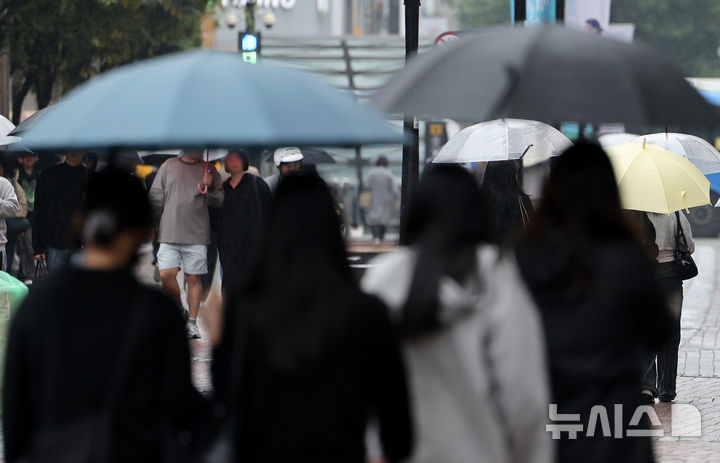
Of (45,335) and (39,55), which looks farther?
(39,55)

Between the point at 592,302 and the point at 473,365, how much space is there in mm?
622

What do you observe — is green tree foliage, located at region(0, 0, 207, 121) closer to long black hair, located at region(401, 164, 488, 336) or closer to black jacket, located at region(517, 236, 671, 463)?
black jacket, located at region(517, 236, 671, 463)

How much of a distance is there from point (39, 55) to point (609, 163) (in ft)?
63.3

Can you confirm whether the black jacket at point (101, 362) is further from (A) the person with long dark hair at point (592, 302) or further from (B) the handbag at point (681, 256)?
(B) the handbag at point (681, 256)

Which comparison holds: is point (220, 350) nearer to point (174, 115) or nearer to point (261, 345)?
point (261, 345)

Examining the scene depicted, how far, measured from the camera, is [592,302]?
3.93 meters

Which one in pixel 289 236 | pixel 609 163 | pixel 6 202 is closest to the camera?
pixel 289 236

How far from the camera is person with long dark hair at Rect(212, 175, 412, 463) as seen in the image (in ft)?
10.6

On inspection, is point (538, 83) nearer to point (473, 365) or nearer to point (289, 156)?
point (473, 365)

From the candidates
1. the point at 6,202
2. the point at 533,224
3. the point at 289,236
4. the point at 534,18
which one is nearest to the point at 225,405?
the point at 289,236

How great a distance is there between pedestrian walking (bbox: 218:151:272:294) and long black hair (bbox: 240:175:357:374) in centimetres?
849

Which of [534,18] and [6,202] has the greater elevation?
[534,18]

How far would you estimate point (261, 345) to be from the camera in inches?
129

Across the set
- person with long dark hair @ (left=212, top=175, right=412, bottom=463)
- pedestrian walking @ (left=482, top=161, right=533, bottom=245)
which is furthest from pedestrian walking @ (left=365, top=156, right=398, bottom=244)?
person with long dark hair @ (left=212, top=175, right=412, bottom=463)
